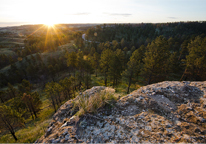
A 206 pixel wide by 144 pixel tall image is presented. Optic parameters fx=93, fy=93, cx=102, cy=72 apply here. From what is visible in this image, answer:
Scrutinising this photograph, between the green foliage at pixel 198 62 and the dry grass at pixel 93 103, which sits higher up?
the dry grass at pixel 93 103

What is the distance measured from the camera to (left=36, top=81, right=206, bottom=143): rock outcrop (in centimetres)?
324

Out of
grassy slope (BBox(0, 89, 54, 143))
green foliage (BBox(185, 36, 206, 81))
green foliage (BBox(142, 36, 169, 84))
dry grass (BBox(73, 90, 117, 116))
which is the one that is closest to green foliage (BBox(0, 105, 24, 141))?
grassy slope (BBox(0, 89, 54, 143))

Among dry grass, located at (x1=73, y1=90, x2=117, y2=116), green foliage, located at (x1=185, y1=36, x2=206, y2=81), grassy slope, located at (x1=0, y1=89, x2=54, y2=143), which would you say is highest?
dry grass, located at (x1=73, y1=90, x2=117, y2=116)

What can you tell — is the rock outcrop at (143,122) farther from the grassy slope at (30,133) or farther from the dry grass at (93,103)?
the grassy slope at (30,133)

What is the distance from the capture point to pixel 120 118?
165 inches

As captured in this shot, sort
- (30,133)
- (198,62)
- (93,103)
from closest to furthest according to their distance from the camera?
(93,103), (30,133), (198,62)

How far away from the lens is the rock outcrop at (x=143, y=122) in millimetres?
3235

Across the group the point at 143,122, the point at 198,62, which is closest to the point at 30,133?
the point at 143,122

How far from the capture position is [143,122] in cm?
392

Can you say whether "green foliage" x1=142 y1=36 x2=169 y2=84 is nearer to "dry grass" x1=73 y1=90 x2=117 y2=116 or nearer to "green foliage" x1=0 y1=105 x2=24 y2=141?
"dry grass" x1=73 y1=90 x2=117 y2=116

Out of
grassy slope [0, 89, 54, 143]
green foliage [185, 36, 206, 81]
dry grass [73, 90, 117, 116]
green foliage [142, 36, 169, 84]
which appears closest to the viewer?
dry grass [73, 90, 117, 116]

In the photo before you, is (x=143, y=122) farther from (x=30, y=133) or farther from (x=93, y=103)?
(x=30, y=133)

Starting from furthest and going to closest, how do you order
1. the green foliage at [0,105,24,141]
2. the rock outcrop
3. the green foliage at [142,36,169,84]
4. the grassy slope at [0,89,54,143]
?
the green foliage at [142,36,169,84] < the green foliage at [0,105,24,141] < the grassy slope at [0,89,54,143] < the rock outcrop

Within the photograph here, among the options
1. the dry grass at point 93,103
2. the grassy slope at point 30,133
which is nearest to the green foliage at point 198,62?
the dry grass at point 93,103
